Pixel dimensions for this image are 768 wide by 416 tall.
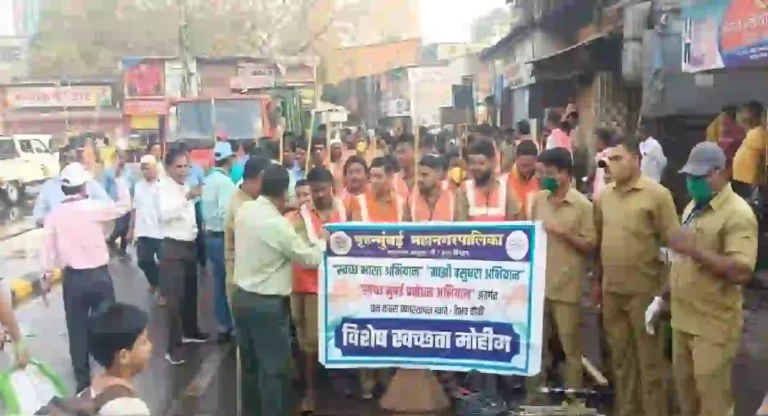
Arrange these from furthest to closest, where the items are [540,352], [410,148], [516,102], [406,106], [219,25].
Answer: [219,25] → [516,102] → [406,106] → [410,148] → [540,352]

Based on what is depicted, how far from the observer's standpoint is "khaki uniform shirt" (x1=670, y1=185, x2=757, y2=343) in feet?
16.8

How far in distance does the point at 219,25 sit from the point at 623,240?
152 feet

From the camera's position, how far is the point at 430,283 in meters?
6.71

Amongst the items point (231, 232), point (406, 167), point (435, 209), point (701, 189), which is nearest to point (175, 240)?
point (231, 232)

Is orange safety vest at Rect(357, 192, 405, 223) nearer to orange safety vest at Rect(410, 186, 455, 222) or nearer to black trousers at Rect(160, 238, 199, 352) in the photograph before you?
orange safety vest at Rect(410, 186, 455, 222)

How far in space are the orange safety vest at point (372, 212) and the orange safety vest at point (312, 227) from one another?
0.16 metres

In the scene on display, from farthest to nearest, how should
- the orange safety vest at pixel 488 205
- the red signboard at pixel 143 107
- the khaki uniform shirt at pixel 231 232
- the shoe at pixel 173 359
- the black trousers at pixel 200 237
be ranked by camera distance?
the red signboard at pixel 143 107, the black trousers at pixel 200 237, the shoe at pixel 173 359, the khaki uniform shirt at pixel 231 232, the orange safety vest at pixel 488 205

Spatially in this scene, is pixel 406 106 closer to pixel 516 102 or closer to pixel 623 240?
pixel 623 240

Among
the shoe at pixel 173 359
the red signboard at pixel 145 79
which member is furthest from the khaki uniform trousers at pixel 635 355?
the red signboard at pixel 145 79

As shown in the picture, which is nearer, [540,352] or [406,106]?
[540,352]

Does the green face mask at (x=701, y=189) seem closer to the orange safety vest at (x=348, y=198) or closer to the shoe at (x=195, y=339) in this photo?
the orange safety vest at (x=348, y=198)

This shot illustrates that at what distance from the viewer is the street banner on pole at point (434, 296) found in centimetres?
657

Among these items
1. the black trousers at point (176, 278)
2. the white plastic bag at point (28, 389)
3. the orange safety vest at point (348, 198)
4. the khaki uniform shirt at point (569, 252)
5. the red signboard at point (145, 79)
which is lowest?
the black trousers at point (176, 278)

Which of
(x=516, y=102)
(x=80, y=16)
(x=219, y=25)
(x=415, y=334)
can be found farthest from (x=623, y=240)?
(x=80, y=16)
